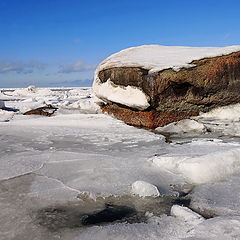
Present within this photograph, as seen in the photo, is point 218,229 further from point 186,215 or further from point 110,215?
point 110,215

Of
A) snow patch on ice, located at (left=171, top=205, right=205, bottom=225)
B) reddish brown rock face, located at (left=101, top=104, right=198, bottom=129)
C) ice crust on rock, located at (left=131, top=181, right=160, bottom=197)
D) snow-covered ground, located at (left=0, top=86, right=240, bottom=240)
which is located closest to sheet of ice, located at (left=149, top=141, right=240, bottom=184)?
snow-covered ground, located at (left=0, top=86, right=240, bottom=240)

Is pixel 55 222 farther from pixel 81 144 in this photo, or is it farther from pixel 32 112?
pixel 32 112

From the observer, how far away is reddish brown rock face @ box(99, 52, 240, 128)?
230 inches

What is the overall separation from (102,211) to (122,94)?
170 inches

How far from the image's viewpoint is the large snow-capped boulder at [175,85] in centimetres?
584

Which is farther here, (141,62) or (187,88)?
(141,62)

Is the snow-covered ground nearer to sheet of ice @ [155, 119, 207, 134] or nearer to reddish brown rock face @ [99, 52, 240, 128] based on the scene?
sheet of ice @ [155, 119, 207, 134]

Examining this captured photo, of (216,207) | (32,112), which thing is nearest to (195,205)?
(216,207)

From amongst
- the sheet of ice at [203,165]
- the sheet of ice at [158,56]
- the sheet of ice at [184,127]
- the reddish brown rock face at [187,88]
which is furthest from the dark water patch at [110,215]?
the sheet of ice at [158,56]

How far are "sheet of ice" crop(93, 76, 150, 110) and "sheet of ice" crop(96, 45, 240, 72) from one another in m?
0.41

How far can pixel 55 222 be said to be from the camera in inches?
79.0

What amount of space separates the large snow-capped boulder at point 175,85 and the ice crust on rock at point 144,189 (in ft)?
11.5

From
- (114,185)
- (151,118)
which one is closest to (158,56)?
(151,118)

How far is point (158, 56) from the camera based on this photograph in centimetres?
657
